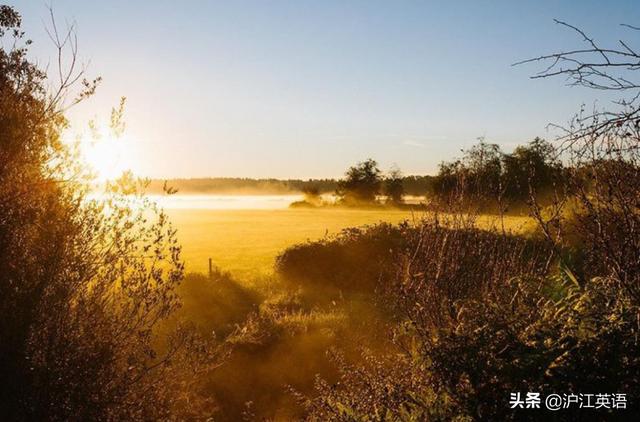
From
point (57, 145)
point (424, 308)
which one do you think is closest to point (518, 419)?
point (424, 308)

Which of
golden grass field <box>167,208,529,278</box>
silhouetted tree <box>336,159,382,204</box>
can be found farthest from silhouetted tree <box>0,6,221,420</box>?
silhouetted tree <box>336,159,382,204</box>

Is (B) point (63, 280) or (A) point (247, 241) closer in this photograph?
(B) point (63, 280)

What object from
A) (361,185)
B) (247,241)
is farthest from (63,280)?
(361,185)

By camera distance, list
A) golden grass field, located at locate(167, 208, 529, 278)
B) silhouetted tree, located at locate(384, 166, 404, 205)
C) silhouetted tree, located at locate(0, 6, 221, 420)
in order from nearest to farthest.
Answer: silhouetted tree, located at locate(0, 6, 221, 420) < golden grass field, located at locate(167, 208, 529, 278) < silhouetted tree, located at locate(384, 166, 404, 205)

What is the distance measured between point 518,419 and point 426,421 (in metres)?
0.85

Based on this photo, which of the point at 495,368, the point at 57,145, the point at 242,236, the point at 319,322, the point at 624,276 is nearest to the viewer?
the point at 495,368

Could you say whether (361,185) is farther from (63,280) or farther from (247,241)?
(63,280)

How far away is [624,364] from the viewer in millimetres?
4504

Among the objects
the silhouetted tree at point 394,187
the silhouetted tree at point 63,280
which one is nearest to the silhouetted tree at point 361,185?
the silhouetted tree at point 394,187

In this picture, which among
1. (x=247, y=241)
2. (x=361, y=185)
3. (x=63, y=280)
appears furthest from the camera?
(x=361, y=185)

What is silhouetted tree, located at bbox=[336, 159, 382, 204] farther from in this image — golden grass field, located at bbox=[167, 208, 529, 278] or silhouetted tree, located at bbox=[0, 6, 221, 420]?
silhouetted tree, located at bbox=[0, 6, 221, 420]

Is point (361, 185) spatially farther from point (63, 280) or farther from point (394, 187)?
point (63, 280)

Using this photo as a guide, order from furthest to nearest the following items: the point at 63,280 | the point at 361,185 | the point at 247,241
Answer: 1. the point at 361,185
2. the point at 247,241
3. the point at 63,280

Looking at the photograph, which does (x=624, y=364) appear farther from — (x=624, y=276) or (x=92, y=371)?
(x=92, y=371)
